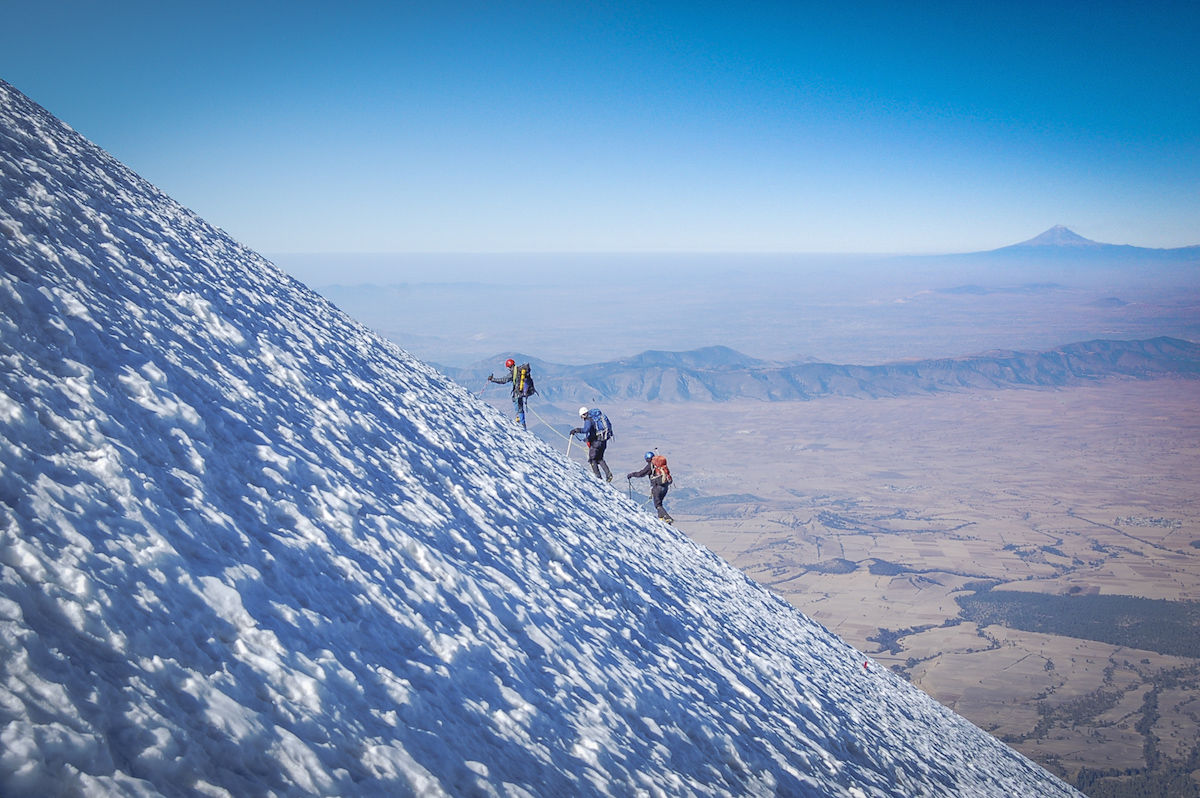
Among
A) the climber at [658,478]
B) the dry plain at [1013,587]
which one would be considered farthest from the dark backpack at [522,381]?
the dry plain at [1013,587]

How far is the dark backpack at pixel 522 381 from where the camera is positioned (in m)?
19.0

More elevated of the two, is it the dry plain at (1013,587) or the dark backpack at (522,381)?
the dark backpack at (522,381)

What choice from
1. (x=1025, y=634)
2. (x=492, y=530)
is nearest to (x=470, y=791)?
(x=492, y=530)

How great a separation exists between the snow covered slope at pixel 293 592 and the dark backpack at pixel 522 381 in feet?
19.9

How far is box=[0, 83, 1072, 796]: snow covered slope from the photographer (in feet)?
11.9

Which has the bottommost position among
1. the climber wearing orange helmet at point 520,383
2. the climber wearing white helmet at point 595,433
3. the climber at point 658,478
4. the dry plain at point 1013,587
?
the dry plain at point 1013,587

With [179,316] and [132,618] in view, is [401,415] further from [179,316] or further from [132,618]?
[132,618]

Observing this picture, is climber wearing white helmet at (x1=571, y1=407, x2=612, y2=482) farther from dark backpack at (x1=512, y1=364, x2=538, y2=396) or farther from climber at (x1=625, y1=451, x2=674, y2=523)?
dark backpack at (x1=512, y1=364, x2=538, y2=396)

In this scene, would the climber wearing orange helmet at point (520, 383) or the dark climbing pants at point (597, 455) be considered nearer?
the climber wearing orange helmet at point (520, 383)

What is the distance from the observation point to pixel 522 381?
19.3 m

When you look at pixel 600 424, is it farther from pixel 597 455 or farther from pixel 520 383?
pixel 520 383

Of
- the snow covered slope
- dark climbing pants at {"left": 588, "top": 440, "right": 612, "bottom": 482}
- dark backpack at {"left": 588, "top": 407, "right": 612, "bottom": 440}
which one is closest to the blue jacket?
dark backpack at {"left": 588, "top": 407, "right": 612, "bottom": 440}

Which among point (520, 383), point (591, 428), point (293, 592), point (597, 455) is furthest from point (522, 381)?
point (293, 592)

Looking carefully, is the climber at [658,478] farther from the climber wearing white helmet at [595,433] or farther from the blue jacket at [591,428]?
the blue jacket at [591,428]
